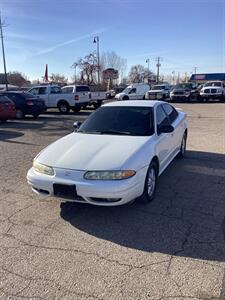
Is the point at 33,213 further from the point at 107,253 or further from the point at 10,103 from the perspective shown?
the point at 10,103

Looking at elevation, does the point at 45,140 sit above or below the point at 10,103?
below

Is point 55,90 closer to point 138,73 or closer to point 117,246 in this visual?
point 117,246

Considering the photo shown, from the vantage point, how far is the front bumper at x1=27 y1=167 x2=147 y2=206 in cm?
413

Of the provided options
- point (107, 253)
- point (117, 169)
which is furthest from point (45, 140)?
point (107, 253)

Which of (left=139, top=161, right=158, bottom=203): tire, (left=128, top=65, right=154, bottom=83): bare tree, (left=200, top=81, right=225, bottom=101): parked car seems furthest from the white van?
(left=128, top=65, right=154, bottom=83): bare tree

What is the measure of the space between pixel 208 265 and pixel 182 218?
117 cm

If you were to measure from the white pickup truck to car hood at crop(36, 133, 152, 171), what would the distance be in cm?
1615

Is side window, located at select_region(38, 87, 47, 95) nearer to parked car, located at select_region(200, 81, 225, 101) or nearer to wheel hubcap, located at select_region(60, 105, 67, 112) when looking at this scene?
wheel hubcap, located at select_region(60, 105, 67, 112)

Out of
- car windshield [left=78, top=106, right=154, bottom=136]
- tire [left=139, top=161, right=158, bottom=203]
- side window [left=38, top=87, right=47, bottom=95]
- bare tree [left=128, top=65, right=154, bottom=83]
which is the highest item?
bare tree [left=128, top=65, right=154, bottom=83]

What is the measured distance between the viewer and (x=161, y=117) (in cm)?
611

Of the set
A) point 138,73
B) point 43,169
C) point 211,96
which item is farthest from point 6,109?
point 138,73

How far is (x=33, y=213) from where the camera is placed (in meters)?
4.68

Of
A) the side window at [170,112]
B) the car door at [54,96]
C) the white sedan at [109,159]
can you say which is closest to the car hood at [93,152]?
the white sedan at [109,159]

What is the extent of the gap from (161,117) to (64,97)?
52.8 ft
